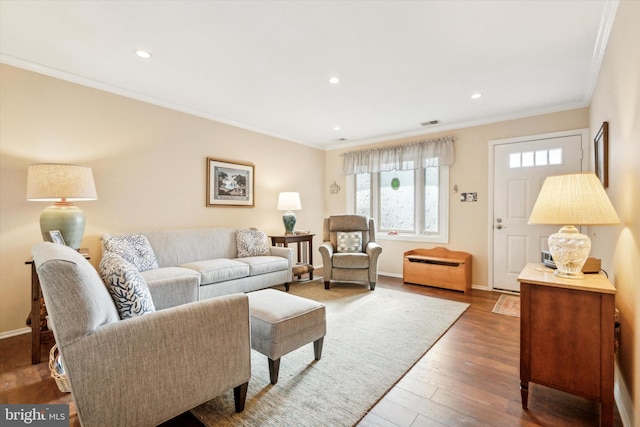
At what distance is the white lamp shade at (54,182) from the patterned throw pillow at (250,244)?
1.79 m

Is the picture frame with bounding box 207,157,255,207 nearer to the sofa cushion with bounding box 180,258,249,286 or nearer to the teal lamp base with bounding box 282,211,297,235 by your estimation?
the teal lamp base with bounding box 282,211,297,235

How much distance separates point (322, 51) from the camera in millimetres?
2385

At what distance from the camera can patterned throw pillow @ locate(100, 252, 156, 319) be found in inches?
55.5

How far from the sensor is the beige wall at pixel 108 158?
8.39 ft

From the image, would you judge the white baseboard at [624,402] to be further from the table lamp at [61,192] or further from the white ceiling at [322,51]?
the table lamp at [61,192]

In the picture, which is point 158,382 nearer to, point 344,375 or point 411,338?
point 344,375

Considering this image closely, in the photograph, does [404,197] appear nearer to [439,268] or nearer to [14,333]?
[439,268]

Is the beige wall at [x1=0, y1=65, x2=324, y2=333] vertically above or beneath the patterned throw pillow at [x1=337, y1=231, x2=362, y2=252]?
above

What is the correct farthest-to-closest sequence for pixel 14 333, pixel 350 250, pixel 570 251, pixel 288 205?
pixel 288 205, pixel 350 250, pixel 14 333, pixel 570 251

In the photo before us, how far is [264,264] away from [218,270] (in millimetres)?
632

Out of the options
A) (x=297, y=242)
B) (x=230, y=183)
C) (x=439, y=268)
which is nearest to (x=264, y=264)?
(x=297, y=242)

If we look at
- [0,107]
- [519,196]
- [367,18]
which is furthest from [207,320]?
[519,196]

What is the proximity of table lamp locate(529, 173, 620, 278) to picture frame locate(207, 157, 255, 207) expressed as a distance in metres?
3.58

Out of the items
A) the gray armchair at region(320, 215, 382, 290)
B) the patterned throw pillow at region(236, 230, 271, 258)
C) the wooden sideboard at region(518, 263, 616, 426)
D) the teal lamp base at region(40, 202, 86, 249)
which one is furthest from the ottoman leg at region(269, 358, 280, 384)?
the gray armchair at region(320, 215, 382, 290)
